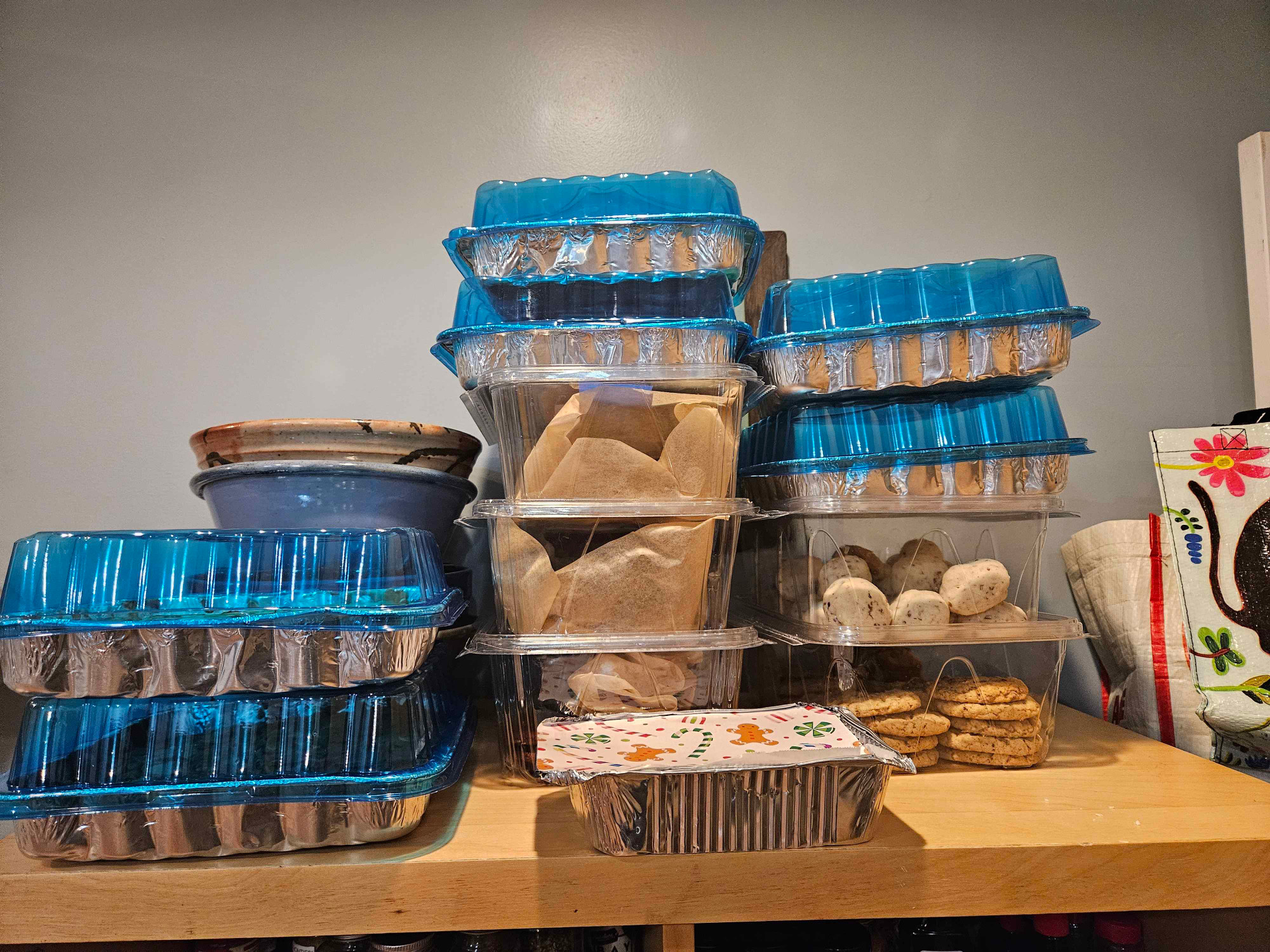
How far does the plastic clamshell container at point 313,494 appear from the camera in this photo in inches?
31.7

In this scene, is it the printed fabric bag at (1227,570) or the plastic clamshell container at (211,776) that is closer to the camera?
the plastic clamshell container at (211,776)

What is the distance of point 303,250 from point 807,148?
2.54 feet

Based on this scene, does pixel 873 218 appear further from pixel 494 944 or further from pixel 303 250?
pixel 494 944

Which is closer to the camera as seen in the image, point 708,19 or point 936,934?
point 936,934

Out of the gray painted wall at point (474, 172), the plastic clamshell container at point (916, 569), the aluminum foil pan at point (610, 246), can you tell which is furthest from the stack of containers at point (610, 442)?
the gray painted wall at point (474, 172)

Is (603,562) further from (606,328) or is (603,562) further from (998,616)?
(998,616)

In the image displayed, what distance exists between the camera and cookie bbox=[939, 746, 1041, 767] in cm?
80

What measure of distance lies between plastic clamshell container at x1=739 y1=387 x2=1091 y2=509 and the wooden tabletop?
0.31 m

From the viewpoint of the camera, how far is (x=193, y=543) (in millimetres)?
623

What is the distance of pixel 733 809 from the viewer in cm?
61

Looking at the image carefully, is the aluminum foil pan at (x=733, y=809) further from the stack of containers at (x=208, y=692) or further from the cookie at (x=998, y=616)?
the cookie at (x=998, y=616)

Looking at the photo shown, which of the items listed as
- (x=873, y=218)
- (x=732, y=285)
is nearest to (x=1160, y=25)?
(x=873, y=218)

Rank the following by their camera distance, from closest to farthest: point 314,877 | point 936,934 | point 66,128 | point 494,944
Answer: point 314,877 < point 494,944 < point 936,934 < point 66,128

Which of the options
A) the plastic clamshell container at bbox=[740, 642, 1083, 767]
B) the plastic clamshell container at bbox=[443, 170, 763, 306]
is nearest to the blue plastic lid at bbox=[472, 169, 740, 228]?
the plastic clamshell container at bbox=[443, 170, 763, 306]
